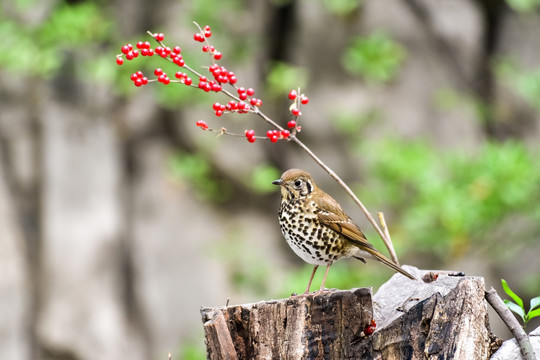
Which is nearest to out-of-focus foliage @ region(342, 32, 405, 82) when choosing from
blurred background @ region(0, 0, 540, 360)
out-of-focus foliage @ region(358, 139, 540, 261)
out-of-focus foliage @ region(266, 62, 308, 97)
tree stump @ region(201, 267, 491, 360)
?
blurred background @ region(0, 0, 540, 360)

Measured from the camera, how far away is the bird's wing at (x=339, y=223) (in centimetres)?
251

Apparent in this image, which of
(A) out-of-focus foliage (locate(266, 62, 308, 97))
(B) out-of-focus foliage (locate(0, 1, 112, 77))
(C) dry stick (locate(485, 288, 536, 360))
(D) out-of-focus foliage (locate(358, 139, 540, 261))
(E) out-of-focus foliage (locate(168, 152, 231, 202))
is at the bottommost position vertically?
(C) dry stick (locate(485, 288, 536, 360))

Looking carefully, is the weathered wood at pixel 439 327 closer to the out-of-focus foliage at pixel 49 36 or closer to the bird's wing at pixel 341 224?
the bird's wing at pixel 341 224

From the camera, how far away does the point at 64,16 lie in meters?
5.68

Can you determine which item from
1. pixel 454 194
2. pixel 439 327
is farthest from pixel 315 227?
pixel 454 194

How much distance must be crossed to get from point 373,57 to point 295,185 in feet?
11.6

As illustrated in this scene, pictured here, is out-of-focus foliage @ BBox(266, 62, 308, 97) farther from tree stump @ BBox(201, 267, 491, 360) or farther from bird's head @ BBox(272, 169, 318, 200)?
tree stump @ BBox(201, 267, 491, 360)

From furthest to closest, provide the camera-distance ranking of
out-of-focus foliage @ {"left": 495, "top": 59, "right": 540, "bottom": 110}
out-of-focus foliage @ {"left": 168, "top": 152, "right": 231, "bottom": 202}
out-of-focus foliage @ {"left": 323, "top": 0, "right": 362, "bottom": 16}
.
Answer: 1. out-of-focus foliage @ {"left": 168, "top": 152, "right": 231, "bottom": 202}
2. out-of-focus foliage @ {"left": 323, "top": 0, "right": 362, "bottom": 16}
3. out-of-focus foliage @ {"left": 495, "top": 59, "right": 540, "bottom": 110}

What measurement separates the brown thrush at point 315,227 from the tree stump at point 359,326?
33 centimetres

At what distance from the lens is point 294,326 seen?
213 cm

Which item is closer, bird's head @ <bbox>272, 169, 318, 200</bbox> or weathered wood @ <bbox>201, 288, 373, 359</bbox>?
weathered wood @ <bbox>201, 288, 373, 359</bbox>

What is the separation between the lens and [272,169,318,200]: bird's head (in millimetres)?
2580

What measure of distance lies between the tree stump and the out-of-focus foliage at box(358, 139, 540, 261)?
9.37ft

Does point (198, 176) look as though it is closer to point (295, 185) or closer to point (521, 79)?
point (521, 79)
